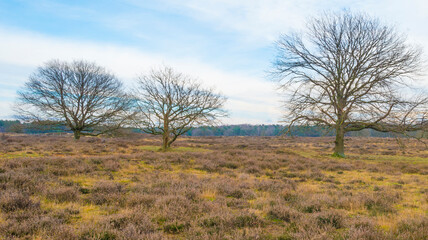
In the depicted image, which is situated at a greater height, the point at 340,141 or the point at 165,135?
the point at 165,135

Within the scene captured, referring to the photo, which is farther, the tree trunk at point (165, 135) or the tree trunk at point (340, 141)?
the tree trunk at point (165, 135)

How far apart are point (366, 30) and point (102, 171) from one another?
809 inches

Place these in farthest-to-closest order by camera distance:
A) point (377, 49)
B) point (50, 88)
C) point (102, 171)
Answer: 1. point (50, 88)
2. point (377, 49)
3. point (102, 171)

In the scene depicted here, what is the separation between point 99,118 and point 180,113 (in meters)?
12.7

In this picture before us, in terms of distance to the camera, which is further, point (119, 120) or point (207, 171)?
point (119, 120)

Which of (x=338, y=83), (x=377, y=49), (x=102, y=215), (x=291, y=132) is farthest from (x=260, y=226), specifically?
(x=377, y=49)

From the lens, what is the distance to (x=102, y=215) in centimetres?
487

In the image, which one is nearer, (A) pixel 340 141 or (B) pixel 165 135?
(A) pixel 340 141

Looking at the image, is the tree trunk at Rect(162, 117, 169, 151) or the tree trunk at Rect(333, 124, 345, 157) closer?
the tree trunk at Rect(333, 124, 345, 157)

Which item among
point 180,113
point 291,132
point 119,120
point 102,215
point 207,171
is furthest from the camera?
point 119,120

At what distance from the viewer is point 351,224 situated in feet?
14.9

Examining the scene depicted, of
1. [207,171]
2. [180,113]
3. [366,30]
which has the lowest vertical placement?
[207,171]

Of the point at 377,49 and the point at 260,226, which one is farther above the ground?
the point at 377,49

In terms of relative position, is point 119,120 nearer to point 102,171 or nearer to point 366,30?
point 102,171
